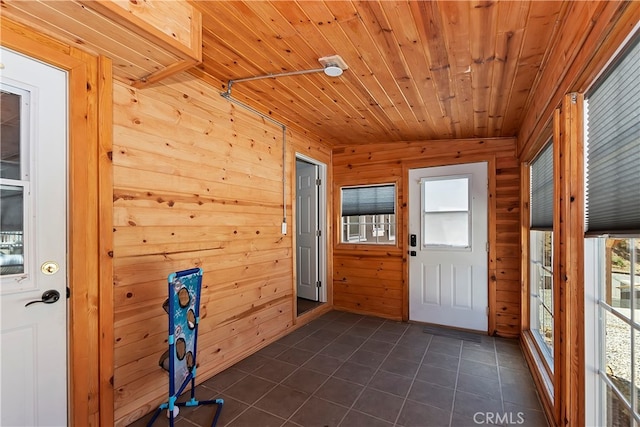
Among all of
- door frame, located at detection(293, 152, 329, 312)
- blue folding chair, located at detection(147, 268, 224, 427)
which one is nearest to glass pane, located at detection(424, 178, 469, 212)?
door frame, located at detection(293, 152, 329, 312)

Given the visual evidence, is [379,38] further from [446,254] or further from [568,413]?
[446,254]

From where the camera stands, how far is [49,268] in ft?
4.96

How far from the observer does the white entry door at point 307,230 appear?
170 inches

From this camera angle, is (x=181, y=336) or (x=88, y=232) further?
(x=181, y=336)

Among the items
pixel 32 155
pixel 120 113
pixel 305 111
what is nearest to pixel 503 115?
pixel 305 111

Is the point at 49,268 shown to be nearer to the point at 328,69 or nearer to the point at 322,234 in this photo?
the point at 328,69

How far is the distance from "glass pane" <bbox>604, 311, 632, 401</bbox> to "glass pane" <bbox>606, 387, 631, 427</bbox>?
0.21ft

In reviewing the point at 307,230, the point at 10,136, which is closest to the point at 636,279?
the point at 10,136

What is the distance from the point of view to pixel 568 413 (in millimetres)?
1610

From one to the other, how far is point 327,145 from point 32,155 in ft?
10.7

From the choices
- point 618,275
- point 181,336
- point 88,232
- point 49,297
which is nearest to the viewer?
point 618,275

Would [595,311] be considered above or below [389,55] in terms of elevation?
below

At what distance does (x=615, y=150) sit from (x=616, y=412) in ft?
4.08

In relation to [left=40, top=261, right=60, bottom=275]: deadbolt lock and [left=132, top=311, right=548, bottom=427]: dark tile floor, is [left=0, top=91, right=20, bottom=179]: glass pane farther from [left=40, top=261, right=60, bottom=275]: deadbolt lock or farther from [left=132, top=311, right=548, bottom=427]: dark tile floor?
[left=132, top=311, right=548, bottom=427]: dark tile floor
